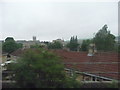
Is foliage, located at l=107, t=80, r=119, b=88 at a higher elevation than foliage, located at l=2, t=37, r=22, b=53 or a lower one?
lower

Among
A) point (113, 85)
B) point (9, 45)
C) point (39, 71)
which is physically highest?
point (9, 45)

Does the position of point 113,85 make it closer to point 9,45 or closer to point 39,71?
point 39,71

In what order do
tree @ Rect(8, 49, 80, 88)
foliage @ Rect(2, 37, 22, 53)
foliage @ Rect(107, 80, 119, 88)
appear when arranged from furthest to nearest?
foliage @ Rect(2, 37, 22, 53) < foliage @ Rect(107, 80, 119, 88) < tree @ Rect(8, 49, 80, 88)

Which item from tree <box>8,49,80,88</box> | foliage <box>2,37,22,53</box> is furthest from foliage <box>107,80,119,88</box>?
foliage <box>2,37,22,53</box>

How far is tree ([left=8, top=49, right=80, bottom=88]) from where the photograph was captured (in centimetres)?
185

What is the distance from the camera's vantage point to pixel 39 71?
1.87m

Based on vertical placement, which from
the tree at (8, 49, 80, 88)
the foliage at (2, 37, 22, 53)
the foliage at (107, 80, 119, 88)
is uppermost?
the foliage at (2, 37, 22, 53)

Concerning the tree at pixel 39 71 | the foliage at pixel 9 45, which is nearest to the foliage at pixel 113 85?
the tree at pixel 39 71

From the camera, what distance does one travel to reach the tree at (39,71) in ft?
6.07

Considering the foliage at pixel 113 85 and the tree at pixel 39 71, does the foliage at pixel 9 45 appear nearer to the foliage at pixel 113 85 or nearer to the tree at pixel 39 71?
the tree at pixel 39 71

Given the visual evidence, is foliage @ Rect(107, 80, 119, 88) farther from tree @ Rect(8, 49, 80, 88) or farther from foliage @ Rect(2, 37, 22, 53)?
foliage @ Rect(2, 37, 22, 53)

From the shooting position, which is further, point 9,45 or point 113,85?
point 9,45

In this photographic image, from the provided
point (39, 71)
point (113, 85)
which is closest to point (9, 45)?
point (39, 71)

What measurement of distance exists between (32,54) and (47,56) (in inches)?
6.9
